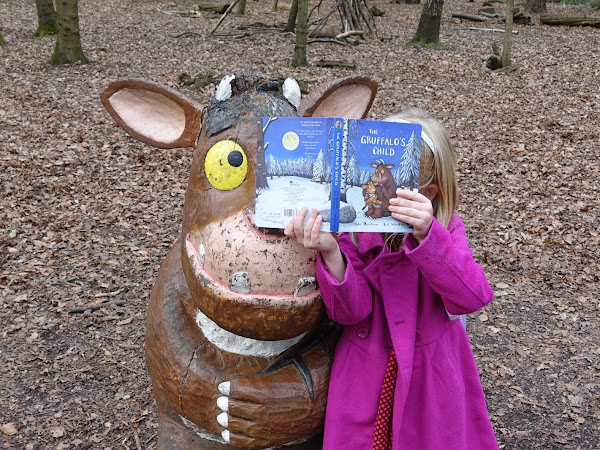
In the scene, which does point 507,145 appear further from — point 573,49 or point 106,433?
point 106,433

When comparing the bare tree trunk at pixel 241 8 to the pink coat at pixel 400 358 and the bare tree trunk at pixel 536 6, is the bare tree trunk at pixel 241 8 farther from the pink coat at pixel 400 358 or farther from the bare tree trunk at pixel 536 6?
the pink coat at pixel 400 358

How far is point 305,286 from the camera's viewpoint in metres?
1.68

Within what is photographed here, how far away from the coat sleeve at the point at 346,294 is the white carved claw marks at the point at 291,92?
580mm

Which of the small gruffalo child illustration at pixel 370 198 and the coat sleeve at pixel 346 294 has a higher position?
the small gruffalo child illustration at pixel 370 198

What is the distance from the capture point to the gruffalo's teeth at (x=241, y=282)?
5.38ft

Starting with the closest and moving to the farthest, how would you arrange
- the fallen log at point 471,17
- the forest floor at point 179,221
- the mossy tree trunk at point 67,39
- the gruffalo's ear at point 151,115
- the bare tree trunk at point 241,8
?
1. the gruffalo's ear at point 151,115
2. the forest floor at point 179,221
3. the mossy tree trunk at point 67,39
4. the fallen log at point 471,17
5. the bare tree trunk at point 241,8

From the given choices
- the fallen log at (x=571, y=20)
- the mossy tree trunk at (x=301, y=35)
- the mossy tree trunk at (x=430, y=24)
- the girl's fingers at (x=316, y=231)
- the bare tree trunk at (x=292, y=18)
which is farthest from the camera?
the fallen log at (x=571, y=20)

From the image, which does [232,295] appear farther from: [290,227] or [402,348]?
[402,348]

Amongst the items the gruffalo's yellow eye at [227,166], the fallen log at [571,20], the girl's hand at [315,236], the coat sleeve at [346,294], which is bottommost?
the fallen log at [571,20]

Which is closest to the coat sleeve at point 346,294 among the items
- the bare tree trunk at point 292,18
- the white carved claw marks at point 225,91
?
the white carved claw marks at point 225,91

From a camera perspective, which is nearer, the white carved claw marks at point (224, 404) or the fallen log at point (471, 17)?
the white carved claw marks at point (224, 404)

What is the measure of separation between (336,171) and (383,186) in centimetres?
13

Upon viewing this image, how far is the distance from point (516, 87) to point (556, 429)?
6819mm

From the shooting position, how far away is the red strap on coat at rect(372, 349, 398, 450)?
5.97 feet
